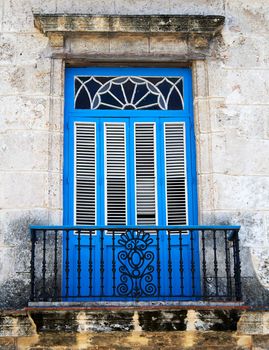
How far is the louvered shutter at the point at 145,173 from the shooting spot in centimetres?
1146

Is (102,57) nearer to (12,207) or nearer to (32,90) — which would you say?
(32,90)

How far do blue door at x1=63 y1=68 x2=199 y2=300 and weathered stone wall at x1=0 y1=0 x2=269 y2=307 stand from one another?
24 cm

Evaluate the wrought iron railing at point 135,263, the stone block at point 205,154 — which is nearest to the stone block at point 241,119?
the stone block at point 205,154

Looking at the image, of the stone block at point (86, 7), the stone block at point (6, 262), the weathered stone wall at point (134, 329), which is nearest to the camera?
the weathered stone wall at point (134, 329)

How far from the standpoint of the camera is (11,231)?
36.1 ft

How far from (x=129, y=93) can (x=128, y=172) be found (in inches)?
39.5

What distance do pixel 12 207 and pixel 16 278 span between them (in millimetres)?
822

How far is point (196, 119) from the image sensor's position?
11.6 m

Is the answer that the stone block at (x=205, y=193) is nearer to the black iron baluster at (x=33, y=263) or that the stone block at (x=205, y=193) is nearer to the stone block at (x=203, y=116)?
the stone block at (x=203, y=116)

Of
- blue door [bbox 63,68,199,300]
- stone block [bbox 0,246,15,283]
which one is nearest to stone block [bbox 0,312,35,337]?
stone block [bbox 0,246,15,283]

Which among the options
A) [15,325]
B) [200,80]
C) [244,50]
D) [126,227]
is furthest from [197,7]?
[15,325]

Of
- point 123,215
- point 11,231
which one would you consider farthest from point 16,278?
point 123,215

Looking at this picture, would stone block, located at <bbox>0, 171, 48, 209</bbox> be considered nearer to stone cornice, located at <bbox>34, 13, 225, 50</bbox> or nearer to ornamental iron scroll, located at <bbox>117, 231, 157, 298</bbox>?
ornamental iron scroll, located at <bbox>117, 231, 157, 298</bbox>

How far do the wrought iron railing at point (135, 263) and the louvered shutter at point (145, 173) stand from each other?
0.28 meters
